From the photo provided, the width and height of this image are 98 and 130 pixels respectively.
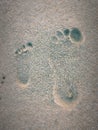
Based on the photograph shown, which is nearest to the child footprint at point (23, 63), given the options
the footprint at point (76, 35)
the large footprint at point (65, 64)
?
the large footprint at point (65, 64)

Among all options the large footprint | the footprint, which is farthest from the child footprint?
the footprint

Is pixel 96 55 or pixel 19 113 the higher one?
pixel 96 55

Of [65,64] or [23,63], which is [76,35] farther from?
[23,63]

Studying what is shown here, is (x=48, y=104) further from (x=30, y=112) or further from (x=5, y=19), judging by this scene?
(x=5, y=19)

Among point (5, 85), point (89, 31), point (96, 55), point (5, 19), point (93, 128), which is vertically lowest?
point (93, 128)

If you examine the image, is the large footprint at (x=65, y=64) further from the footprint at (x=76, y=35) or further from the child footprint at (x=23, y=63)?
the child footprint at (x=23, y=63)

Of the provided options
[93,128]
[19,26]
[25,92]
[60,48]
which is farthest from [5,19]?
[93,128]

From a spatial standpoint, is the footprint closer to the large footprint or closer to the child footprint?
the large footprint
